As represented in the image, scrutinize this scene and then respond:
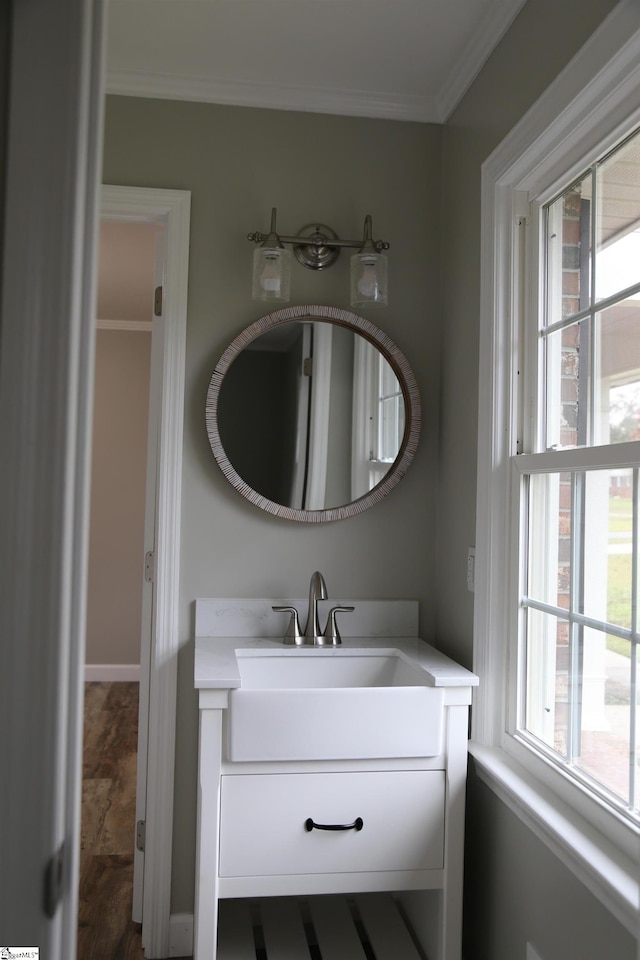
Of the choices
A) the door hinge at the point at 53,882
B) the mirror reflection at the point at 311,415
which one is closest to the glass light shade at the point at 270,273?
the mirror reflection at the point at 311,415

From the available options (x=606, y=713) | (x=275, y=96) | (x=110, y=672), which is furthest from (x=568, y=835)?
(x=110, y=672)

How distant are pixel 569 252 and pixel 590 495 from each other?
555 millimetres

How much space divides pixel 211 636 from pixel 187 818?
53cm

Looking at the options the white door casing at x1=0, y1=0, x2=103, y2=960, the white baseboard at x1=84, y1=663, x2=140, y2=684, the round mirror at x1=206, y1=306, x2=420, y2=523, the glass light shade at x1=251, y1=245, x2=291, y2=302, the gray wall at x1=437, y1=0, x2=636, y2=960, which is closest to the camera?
the white door casing at x1=0, y1=0, x2=103, y2=960

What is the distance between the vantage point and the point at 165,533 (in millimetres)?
2264

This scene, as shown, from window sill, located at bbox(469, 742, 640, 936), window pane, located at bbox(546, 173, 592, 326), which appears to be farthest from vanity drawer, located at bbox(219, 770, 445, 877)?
window pane, located at bbox(546, 173, 592, 326)

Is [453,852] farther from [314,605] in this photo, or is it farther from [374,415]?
[374,415]

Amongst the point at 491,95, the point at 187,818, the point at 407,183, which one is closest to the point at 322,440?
the point at 407,183

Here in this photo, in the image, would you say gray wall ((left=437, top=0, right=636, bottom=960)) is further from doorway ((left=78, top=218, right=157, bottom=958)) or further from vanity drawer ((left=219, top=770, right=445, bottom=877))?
doorway ((left=78, top=218, right=157, bottom=958))

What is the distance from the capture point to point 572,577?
1.64 metres

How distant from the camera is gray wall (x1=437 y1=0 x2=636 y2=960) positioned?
4.87 feet

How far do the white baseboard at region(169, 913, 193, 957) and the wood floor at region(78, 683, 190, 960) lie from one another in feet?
0.31

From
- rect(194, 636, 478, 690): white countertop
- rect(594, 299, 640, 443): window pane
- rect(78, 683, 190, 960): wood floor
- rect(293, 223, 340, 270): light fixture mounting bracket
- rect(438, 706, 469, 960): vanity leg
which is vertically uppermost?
rect(293, 223, 340, 270): light fixture mounting bracket

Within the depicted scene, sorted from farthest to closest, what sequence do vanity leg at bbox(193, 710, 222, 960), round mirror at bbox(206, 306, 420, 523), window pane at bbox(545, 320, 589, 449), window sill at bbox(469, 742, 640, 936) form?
round mirror at bbox(206, 306, 420, 523), vanity leg at bbox(193, 710, 222, 960), window pane at bbox(545, 320, 589, 449), window sill at bbox(469, 742, 640, 936)
